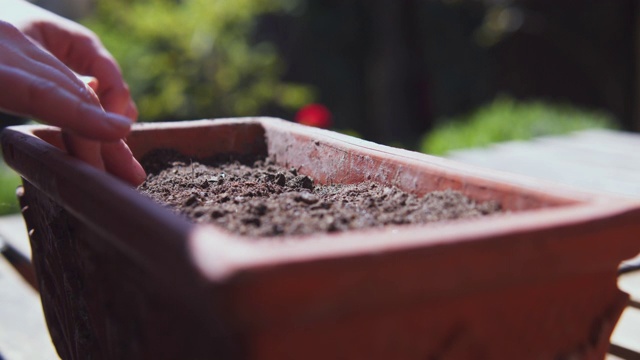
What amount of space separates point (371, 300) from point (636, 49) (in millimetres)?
7341

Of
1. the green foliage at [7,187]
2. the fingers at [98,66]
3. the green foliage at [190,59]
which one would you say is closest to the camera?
the fingers at [98,66]

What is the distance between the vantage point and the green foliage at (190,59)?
583 centimetres

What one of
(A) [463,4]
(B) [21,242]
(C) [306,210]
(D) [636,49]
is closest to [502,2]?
A: (A) [463,4]

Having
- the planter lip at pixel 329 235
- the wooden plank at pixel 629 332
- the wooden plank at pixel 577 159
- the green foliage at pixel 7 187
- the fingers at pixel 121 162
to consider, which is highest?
the planter lip at pixel 329 235

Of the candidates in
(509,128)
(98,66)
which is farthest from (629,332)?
(509,128)

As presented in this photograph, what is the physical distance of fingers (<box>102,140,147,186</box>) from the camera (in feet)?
3.58

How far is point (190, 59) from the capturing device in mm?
5984

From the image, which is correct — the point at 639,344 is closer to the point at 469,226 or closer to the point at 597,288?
the point at 597,288

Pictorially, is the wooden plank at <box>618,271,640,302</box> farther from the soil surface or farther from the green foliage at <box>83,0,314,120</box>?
the green foliage at <box>83,0,314,120</box>

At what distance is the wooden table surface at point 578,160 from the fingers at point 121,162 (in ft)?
3.32

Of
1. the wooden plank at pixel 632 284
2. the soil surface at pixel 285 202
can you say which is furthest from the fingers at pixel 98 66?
the wooden plank at pixel 632 284

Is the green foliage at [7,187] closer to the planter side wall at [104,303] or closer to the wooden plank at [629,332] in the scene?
the planter side wall at [104,303]

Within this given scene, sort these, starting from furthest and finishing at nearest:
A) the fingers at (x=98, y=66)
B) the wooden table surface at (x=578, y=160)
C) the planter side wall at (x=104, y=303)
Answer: the wooden table surface at (x=578, y=160) < the fingers at (x=98, y=66) < the planter side wall at (x=104, y=303)

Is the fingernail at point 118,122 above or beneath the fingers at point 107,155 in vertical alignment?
above
